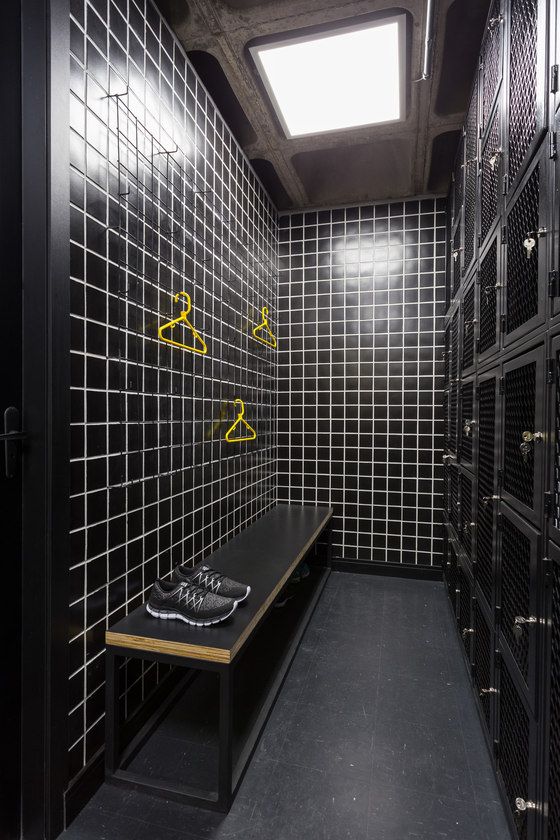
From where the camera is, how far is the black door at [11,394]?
129 centimetres

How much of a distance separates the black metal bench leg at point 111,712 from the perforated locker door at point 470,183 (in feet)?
7.30

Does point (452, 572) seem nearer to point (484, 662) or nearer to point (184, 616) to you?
point (484, 662)

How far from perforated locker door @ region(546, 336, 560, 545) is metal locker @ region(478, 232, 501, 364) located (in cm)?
59

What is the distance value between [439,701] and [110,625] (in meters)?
1.45

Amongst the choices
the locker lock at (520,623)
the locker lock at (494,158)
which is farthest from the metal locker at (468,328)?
the locker lock at (520,623)

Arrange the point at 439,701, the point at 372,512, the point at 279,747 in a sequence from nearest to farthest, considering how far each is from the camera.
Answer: the point at 279,747 → the point at 439,701 → the point at 372,512

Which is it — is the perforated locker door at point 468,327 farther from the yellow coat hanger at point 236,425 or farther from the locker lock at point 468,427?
the yellow coat hanger at point 236,425

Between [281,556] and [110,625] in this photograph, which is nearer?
[110,625]

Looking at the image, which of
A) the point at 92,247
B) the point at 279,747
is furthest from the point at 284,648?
the point at 92,247

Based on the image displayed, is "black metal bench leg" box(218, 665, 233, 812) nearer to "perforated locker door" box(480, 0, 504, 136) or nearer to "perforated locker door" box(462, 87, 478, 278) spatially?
"perforated locker door" box(462, 87, 478, 278)

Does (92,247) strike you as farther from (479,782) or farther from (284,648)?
→ (479,782)

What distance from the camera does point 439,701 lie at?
1.96m

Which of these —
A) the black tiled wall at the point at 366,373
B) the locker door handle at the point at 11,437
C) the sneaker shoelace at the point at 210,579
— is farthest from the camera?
the black tiled wall at the point at 366,373

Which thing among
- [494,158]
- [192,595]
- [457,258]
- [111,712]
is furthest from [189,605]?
[457,258]
